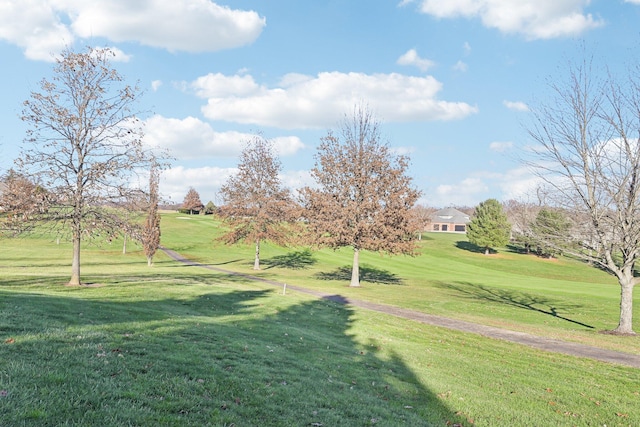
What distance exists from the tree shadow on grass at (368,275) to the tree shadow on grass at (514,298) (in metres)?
4.86

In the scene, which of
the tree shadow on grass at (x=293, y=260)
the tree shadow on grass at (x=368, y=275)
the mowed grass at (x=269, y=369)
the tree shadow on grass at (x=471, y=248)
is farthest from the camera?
the tree shadow on grass at (x=471, y=248)

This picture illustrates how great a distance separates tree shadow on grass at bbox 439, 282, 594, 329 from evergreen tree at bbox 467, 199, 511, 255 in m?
35.6

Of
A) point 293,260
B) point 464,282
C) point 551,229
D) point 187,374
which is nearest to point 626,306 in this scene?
point 551,229

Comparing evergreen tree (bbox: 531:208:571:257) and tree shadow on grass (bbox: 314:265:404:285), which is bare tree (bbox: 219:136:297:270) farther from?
evergreen tree (bbox: 531:208:571:257)

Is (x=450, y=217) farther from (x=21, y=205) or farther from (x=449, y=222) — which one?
(x=21, y=205)

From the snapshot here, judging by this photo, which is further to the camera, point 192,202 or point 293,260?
point 192,202

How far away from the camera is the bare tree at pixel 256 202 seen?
136 ft

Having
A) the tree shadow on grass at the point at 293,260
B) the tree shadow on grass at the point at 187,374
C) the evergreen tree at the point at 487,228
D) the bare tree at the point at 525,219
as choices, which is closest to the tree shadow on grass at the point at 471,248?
the evergreen tree at the point at 487,228

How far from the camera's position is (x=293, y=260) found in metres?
55.2

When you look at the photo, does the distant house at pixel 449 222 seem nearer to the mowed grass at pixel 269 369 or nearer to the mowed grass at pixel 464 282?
the mowed grass at pixel 464 282

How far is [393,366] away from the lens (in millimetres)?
10555

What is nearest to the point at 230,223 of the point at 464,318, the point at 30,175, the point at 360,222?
the point at 360,222

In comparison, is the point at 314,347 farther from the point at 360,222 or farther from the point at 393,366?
the point at 360,222

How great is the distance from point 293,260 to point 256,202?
1497 centimetres
